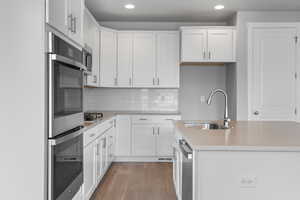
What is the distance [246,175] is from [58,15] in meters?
1.54

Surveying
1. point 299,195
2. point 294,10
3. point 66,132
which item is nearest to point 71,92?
point 66,132

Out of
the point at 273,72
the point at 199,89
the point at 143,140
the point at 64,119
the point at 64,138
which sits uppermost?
the point at 273,72

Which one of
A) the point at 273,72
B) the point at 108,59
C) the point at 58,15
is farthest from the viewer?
the point at 108,59

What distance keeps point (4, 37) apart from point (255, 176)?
4.99 feet

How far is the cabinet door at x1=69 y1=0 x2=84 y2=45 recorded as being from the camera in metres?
2.06

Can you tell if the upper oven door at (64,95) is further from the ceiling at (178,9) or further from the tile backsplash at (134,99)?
the tile backsplash at (134,99)

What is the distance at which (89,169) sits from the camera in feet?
9.02

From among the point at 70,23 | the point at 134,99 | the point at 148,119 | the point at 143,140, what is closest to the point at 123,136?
the point at 143,140

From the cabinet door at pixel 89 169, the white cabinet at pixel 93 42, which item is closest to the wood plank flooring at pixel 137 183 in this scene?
the cabinet door at pixel 89 169

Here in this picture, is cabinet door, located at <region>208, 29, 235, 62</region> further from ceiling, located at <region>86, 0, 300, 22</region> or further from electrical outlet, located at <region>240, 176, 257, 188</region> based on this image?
electrical outlet, located at <region>240, 176, 257, 188</region>

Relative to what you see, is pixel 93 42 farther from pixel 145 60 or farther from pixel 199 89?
pixel 199 89

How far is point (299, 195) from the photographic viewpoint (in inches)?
64.0

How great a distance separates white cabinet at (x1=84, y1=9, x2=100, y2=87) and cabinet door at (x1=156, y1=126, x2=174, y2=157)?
4.59ft

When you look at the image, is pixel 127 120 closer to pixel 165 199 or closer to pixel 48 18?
pixel 165 199
